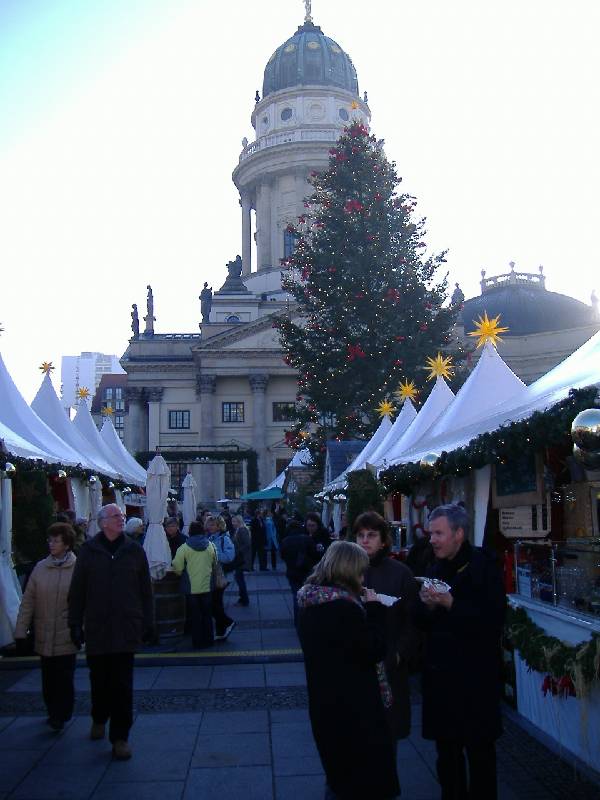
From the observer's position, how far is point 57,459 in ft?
49.8

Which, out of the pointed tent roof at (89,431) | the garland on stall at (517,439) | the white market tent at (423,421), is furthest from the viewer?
the pointed tent roof at (89,431)

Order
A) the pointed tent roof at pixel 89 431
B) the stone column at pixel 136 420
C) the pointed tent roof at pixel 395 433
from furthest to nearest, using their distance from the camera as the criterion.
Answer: the stone column at pixel 136 420, the pointed tent roof at pixel 89 431, the pointed tent roof at pixel 395 433

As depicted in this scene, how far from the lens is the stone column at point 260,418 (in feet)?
222

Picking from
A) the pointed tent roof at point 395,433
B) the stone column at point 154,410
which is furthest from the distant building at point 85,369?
the pointed tent roof at point 395,433

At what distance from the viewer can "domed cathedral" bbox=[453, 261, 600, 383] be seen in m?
65.0

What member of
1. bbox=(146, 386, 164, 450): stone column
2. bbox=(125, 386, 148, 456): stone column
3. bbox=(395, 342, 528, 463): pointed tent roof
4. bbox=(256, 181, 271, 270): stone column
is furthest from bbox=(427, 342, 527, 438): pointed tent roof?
bbox=(256, 181, 271, 270): stone column

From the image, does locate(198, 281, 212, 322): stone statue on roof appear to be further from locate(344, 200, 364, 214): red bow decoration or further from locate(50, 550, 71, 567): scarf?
locate(50, 550, 71, 567): scarf

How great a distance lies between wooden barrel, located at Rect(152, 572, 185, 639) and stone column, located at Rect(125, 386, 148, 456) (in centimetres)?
5693

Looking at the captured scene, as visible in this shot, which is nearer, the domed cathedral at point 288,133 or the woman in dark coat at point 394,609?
the woman in dark coat at point 394,609

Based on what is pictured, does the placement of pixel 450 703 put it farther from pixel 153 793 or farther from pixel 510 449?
pixel 510 449

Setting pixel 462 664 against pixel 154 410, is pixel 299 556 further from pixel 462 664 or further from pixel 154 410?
pixel 154 410

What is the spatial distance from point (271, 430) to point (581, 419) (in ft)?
207

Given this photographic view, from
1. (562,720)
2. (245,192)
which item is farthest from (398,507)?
(245,192)

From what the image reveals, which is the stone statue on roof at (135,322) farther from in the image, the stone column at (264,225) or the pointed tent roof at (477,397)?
the pointed tent roof at (477,397)
